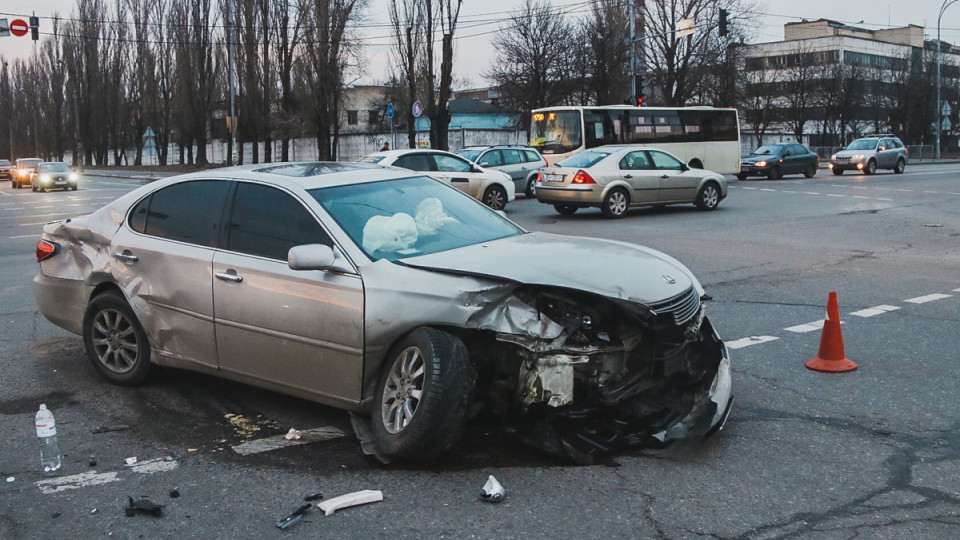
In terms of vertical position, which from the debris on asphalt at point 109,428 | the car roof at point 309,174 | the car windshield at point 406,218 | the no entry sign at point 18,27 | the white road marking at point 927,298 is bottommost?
Result: the debris on asphalt at point 109,428

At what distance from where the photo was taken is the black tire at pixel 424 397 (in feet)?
14.1

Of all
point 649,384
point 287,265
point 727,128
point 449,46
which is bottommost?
point 649,384

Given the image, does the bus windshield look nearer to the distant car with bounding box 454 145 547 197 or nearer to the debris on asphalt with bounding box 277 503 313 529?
the distant car with bounding box 454 145 547 197

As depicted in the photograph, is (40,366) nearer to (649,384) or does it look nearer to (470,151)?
(649,384)

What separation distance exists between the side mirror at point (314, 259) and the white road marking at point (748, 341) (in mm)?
3511

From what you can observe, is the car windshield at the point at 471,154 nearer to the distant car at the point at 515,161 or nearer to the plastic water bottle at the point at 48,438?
the distant car at the point at 515,161

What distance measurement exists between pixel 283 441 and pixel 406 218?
1.46 m

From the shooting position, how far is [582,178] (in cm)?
1891

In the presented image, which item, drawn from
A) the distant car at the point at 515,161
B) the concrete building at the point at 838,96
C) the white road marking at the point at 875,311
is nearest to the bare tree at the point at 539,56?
the concrete building at the point at 838,96

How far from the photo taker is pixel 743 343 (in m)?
7.14

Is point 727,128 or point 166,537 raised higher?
point 727,128

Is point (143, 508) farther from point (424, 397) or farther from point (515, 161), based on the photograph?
point (515, 161)

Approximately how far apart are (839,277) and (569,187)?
8951 mm

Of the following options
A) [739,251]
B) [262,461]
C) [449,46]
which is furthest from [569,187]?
[449,46]
